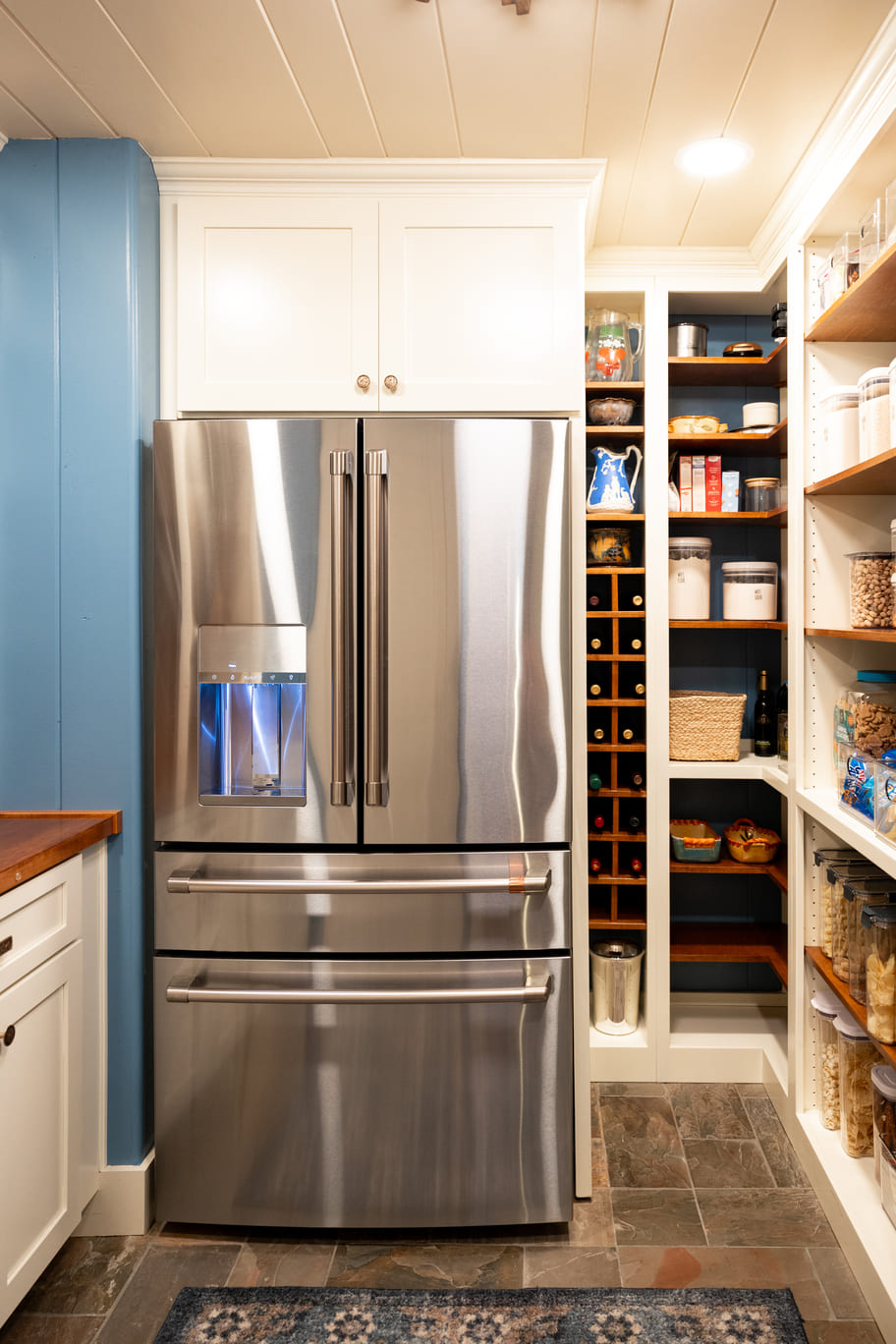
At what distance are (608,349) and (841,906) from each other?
5.41 ft

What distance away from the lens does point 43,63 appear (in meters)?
1.60

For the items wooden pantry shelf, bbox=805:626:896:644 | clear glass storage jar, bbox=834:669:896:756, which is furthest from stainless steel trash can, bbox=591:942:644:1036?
wooden pantry shelf, bbox=805:626:896:644

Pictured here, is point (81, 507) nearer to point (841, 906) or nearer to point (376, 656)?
point (376, 656)

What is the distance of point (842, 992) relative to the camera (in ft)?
6.28

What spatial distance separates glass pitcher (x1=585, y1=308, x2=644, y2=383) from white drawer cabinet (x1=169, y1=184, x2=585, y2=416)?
21.6 inches

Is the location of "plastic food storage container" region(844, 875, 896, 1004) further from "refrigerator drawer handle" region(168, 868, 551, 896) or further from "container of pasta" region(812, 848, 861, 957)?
"refrigerator drawer handle" region(168, 868, 551, 896)

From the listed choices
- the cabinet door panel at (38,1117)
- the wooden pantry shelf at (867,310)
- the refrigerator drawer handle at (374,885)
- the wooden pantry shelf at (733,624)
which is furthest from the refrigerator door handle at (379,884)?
the wooden pantry shelf at (867,310)

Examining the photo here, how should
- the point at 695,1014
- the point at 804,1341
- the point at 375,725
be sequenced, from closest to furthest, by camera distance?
the point at 804,1341 → the point at 375,725 → the point at 695,1014

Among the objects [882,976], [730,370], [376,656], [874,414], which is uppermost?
[730,370]

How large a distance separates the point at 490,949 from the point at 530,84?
1.79 m

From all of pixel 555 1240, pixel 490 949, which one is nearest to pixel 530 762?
pixel 490 949

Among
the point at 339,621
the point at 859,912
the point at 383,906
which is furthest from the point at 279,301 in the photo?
the point at 859,912

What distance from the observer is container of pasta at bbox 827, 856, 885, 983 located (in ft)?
6.44

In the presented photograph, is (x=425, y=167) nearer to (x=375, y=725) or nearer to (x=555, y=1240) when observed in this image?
(x=375, y=725)
